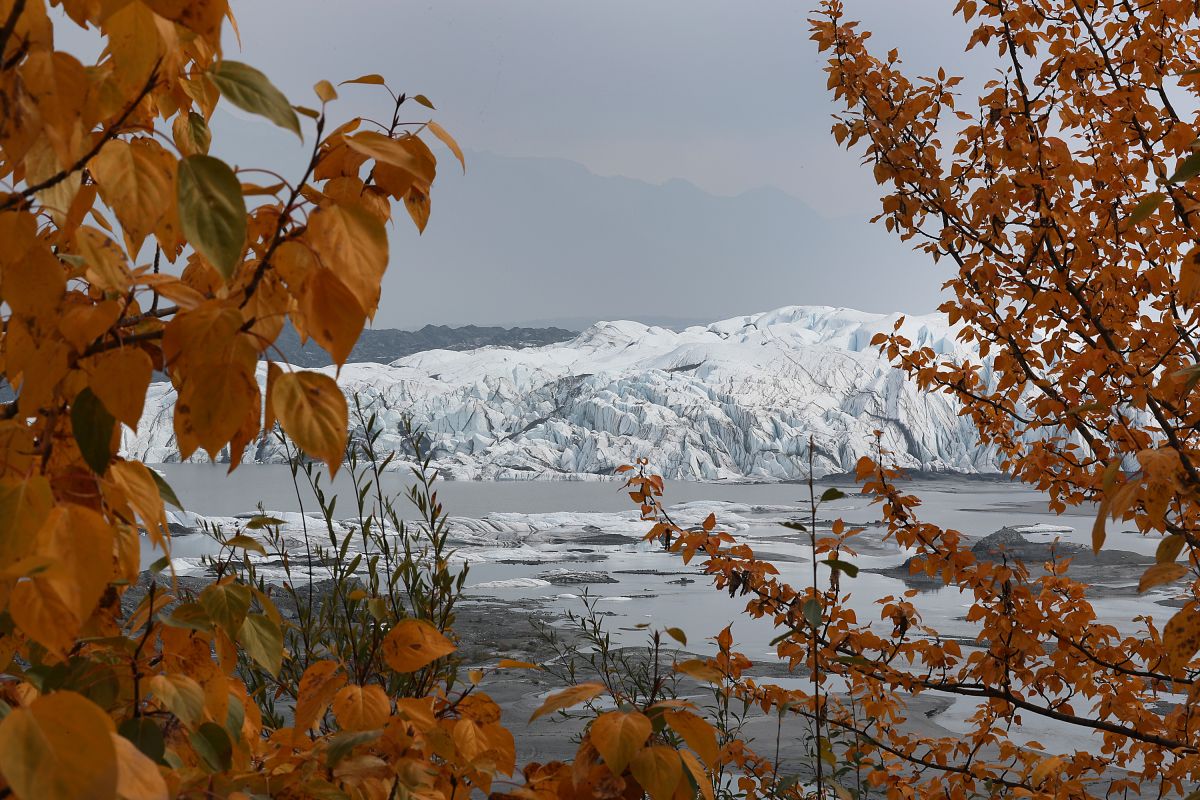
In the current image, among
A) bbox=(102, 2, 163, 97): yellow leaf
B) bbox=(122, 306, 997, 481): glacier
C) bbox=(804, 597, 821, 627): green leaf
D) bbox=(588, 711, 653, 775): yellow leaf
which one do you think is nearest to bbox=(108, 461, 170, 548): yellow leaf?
bbox=(102, 2, 163, 97): yellow leaf

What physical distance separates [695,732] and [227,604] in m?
0.49

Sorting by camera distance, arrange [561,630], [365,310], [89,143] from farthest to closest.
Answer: [561,630]
[89,143]
[365,310]

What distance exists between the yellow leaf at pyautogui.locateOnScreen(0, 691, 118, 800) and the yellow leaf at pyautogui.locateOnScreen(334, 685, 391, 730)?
590 mm

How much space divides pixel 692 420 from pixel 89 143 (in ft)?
97.5

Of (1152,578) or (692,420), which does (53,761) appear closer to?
(1152,578)

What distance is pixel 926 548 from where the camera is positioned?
269cm

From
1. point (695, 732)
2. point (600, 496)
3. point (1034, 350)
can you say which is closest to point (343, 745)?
point (695, 732)

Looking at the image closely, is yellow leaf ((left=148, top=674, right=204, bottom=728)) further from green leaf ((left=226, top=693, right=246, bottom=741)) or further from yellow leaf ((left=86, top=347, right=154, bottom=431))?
yellow leaf ((left=86, top=347, right=154, bottom=431))

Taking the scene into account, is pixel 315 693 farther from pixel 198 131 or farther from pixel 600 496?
pixel 600 496

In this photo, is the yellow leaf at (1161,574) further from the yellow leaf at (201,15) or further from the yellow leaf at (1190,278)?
the yellow leaf at (201,15)

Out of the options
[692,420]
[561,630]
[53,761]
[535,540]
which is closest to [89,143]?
[53,761]

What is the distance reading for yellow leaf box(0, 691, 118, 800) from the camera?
0.40 metres

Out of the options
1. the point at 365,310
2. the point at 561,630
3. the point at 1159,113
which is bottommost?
the point at 561,630

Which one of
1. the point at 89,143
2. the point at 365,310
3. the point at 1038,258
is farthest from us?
the point at 1038,258
